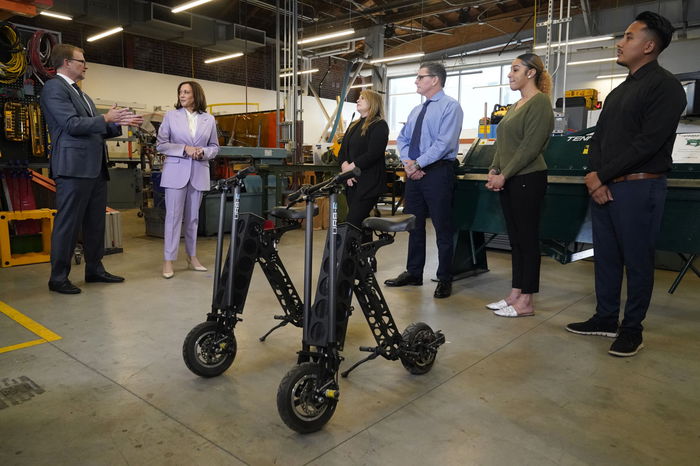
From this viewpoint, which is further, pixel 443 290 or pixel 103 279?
pixel 103 279

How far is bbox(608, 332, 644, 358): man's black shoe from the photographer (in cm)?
246

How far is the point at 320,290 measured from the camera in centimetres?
180

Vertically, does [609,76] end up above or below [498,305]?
above

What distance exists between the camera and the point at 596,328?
2.77m

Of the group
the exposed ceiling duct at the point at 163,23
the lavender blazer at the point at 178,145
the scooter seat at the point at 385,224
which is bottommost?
the scooter seat at the point at 385,224

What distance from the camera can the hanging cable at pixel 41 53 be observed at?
4547 mm

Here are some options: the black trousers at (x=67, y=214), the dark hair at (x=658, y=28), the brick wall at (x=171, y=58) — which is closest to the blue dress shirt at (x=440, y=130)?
the dark hair at (x=658, y=28)

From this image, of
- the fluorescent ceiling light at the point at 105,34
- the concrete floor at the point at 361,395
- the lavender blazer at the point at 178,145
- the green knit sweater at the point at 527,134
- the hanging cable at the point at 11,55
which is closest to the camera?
the concrete floor at the point at 361,395

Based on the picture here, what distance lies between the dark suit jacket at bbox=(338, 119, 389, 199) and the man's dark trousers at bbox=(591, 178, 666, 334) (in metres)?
1.57

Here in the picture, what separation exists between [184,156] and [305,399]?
280 centimetres

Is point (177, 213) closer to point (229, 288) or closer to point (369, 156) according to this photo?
point (369, 156)

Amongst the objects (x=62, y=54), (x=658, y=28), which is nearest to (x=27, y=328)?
(x=62, y=54)

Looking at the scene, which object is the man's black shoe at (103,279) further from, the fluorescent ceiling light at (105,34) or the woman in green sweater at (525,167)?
the fluorescent ceiling light at (105,34)

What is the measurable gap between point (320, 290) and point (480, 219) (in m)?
2.32
